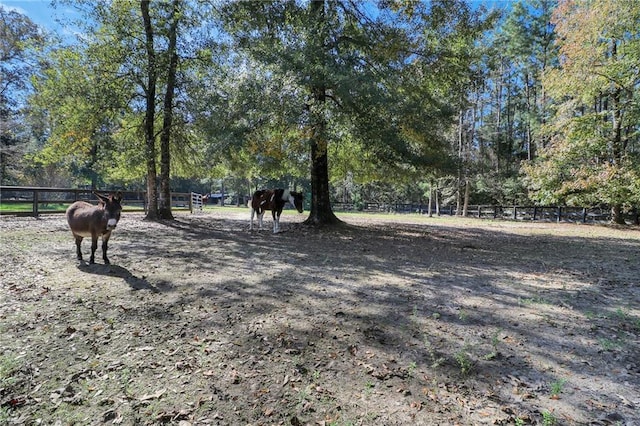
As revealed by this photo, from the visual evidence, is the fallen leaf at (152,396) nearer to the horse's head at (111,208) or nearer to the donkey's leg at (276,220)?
the horse's head at (111,208)

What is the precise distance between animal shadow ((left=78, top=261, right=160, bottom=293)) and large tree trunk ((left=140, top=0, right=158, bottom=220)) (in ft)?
24.7

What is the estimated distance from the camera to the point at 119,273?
5.41m

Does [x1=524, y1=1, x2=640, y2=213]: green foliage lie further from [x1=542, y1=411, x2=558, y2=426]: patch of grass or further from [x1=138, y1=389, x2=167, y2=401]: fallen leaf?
[x1=138, y1=389, x2=167, y2=401]: fallen leaf

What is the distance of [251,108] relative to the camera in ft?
31.8

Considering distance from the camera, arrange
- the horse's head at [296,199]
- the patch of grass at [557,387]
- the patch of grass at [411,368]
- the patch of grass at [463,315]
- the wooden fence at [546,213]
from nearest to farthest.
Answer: the patch of grass at [557,387] → the patch of grass at [411,368] → the patch of grass at [463,315] → the horse's head at [296,199] → the wooden fence at [546,213]

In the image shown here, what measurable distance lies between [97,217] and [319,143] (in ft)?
19.3

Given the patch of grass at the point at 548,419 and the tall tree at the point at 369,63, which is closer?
the patch of grass at the point at 548,419

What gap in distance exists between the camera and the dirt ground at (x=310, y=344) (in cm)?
251

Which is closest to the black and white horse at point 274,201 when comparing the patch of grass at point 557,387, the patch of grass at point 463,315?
the patch of grass at point 463,315

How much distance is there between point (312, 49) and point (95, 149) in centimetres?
1164

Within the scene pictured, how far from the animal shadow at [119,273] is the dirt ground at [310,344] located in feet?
0.14

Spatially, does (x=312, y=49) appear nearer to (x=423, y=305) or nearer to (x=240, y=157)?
(x=240, y=157)

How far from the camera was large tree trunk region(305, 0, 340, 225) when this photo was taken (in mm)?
9297

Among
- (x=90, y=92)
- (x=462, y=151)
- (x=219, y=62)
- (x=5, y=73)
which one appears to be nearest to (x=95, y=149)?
(x=90, y=92)
